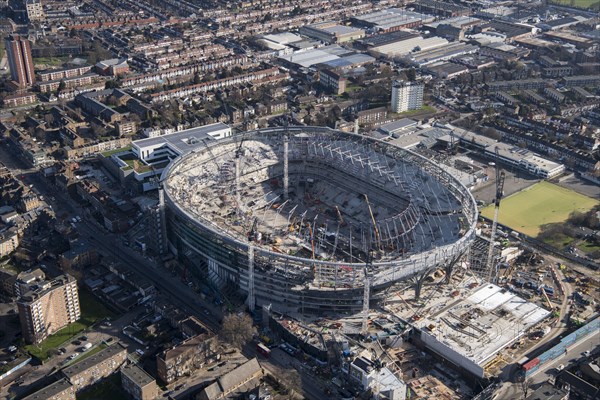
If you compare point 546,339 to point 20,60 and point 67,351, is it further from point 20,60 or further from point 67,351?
point 20,60

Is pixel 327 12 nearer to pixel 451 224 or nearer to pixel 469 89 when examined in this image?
pixel 469 89

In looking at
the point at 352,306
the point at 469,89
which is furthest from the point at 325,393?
the point at 469,89

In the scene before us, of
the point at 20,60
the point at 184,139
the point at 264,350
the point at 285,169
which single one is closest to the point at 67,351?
the point at 264,350

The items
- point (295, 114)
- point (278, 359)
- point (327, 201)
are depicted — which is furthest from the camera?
point (295, 114)

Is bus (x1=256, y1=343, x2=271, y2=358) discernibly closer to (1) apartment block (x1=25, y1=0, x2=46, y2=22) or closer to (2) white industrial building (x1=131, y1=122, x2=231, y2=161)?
(2) white industrial building (x1=131, y1=122, x2=231, y2=161)

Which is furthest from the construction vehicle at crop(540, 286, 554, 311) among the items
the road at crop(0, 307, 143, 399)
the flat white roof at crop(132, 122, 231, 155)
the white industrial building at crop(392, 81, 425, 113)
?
the white industrial building at crop(392, 81, 425, 113)

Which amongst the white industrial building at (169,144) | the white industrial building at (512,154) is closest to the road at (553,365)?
the white industrial building at (512,154)

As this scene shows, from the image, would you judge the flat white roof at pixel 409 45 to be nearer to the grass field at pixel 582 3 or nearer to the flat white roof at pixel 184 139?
the grass field at pixel 582 3
